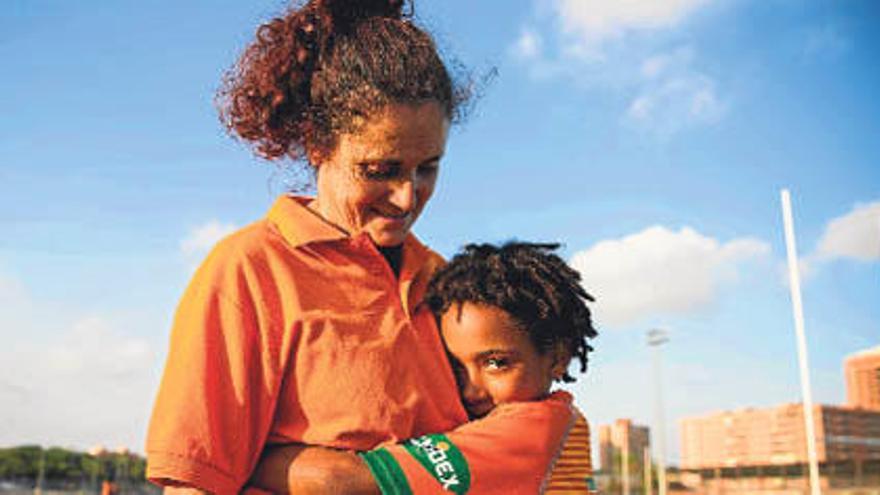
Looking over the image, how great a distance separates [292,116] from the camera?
2125 mm

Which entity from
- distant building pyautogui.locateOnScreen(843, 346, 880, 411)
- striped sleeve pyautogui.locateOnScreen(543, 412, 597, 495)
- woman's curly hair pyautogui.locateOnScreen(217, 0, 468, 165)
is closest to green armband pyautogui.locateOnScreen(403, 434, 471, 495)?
striped sleeve pyautogui.locateOnScreen(543, 412, 597, 495)

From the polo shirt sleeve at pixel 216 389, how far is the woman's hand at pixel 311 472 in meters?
0.03

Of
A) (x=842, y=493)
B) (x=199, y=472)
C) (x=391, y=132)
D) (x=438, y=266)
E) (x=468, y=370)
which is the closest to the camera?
(x=199, y=472)

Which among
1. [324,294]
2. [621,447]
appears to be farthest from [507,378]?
[621,447]

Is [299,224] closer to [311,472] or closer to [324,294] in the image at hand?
[324,294]

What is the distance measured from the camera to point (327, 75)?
200 cm

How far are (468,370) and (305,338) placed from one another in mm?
516

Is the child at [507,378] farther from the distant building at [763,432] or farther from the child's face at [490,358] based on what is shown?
the distant building at [763,432]

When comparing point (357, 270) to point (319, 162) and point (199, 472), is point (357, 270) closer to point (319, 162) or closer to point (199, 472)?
point (319, 162)

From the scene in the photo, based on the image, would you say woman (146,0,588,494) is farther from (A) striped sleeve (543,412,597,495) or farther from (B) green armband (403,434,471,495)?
(A) striped sleeve (543,412,597,495)

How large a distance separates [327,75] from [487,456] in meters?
0.98

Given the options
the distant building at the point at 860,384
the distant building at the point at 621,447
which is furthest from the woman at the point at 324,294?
the distant building at the point at 621,447

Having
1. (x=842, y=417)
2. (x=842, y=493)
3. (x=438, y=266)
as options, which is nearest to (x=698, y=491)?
(x=842, y=493)

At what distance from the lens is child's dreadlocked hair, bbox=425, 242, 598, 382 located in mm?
2133
